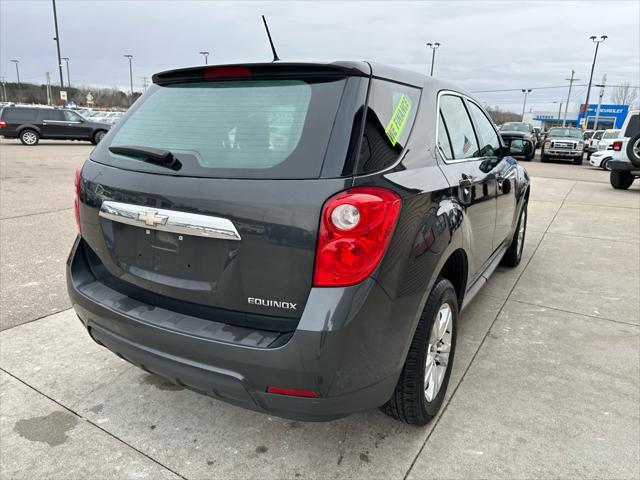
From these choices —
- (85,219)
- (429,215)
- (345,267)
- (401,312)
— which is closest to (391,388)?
(401,312)

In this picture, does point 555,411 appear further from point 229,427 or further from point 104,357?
point 104,357

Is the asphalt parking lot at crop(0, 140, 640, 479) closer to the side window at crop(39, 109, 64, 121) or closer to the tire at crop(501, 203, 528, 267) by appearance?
the tire at crop(501, 203, 528, 267)

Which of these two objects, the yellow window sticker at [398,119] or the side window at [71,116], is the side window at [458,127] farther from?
the side window at [71,116]

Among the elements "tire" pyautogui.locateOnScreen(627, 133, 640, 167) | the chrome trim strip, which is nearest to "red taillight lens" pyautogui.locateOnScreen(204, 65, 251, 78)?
the chrome trim strip

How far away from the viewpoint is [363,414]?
98.6 inches

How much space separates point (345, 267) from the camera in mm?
1695

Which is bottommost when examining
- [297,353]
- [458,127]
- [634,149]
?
[634,149]

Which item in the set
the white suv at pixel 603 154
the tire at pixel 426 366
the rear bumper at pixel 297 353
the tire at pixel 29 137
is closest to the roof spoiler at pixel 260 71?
the rear bumper at pixel 297 353

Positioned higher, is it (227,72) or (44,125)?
(227,72)

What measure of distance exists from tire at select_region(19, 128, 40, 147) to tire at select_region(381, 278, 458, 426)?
23.6 meters

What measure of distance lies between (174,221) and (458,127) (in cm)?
184

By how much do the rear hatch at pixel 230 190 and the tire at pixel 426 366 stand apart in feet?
2.19

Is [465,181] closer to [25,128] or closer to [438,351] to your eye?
[438,351]

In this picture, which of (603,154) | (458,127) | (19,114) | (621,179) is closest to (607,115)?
(603,154)
